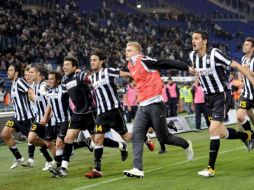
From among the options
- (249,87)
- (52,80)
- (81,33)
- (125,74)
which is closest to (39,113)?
(52,80)

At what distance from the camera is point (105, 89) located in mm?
10547

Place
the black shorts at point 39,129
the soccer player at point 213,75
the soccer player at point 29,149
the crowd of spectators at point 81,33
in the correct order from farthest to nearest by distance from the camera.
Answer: the crowd of spectators at point 81,33 → the soccer player at point 29,149 → the black shorts at point 39,129 → the soccer player at point 213,75

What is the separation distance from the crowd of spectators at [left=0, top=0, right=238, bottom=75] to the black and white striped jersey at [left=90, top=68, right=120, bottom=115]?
17215mm

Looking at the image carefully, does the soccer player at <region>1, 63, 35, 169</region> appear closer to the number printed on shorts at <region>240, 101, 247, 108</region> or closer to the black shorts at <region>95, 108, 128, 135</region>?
the black shorts at <region>95, 108, 128, 135</region>

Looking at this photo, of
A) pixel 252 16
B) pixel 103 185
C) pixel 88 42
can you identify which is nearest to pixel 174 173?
pixel 103 185

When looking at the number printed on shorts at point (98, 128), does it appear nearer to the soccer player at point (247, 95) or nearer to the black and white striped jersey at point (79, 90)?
the black and white striped jersey at point (79, 90)

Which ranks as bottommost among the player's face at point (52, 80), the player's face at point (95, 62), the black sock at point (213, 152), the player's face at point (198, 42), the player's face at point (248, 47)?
the black sock at point (213, 152)

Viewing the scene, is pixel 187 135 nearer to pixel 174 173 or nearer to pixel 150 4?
pixel 174 173

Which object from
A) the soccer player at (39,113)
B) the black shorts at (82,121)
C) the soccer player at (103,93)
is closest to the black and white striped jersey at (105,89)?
the soccer player at (103,93)

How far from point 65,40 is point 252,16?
2590cm

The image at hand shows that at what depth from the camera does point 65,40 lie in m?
32.6

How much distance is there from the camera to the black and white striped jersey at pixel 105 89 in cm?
1048

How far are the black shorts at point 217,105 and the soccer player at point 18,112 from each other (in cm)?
417

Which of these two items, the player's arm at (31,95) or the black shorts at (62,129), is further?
the player's arm at (31,95)
